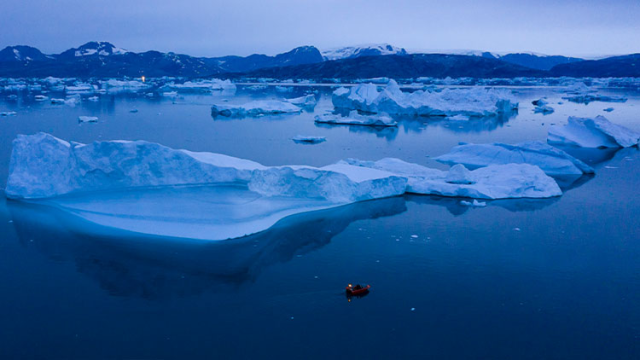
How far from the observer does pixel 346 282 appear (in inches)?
210

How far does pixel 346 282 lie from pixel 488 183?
16.5ft

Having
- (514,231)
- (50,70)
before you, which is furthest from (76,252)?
(50,70)

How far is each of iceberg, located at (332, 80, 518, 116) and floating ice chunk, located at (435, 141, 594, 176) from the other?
40.3 ft

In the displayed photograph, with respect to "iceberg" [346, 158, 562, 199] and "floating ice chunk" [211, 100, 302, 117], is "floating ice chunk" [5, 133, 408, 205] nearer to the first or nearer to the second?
"iceberg" [346, 158, 562, 199]

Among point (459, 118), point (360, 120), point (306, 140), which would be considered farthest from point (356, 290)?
point (459, 118)

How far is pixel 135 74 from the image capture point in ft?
313

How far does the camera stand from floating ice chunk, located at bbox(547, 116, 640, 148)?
14844 mm

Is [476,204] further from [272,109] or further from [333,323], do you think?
[272,109]

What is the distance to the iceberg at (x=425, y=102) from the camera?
24391 millimetres

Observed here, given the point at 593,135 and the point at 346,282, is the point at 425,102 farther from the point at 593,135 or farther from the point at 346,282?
the point at 346,282

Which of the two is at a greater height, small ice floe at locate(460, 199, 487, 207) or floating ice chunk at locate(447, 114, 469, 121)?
small ice floe at locate(460, 199, 487, 207)

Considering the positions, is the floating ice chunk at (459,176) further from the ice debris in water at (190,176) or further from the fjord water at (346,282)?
the fjord water at (346,282)

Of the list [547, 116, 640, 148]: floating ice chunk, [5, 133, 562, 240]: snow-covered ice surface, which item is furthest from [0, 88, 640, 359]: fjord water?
[547, 116, 640, 148]: floating ice chunk

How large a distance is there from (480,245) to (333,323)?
9.50 ft
